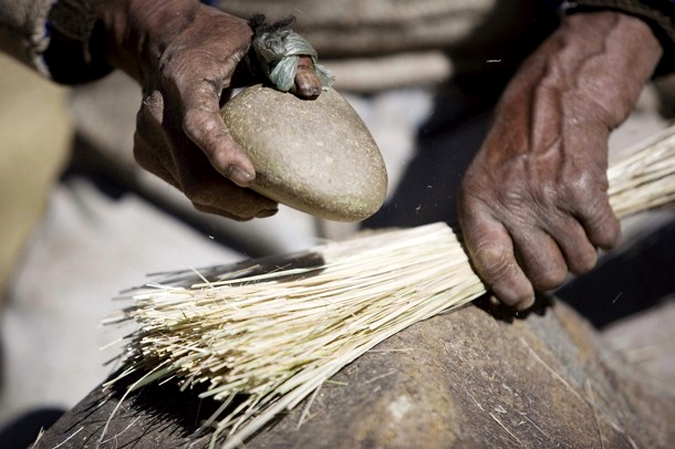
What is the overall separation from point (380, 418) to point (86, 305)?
1.52m

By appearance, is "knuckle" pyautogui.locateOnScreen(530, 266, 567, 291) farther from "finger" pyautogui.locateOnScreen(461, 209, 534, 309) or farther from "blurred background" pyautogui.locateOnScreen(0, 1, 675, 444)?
"blurred background" pyautogui.locateOnScreen(0, 1, 675, 444)

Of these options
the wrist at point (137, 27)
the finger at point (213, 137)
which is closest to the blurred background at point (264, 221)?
Answer: the wrist at point (137, 27)

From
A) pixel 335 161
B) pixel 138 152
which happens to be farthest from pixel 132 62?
pixel 335 161

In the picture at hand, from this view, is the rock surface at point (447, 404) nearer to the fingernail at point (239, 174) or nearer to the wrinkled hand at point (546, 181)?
the wrinkled hand at point (546, 181)

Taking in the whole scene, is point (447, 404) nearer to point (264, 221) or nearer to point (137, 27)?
point (137, 27)

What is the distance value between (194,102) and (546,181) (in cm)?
65

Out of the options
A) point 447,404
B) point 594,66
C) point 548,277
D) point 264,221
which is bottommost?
point 264,221

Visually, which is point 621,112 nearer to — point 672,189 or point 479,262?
point 672,189

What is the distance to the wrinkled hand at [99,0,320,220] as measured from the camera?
3.74 feet

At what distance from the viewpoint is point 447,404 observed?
3.57ft

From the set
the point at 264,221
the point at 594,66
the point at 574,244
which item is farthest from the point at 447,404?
the point at 264,221

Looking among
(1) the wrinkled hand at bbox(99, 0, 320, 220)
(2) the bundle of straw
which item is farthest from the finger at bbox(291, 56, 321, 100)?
(2) the bundle of straw

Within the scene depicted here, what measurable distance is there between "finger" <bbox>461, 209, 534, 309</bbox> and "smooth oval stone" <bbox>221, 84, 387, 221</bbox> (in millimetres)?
302

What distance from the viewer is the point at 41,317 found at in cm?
235
